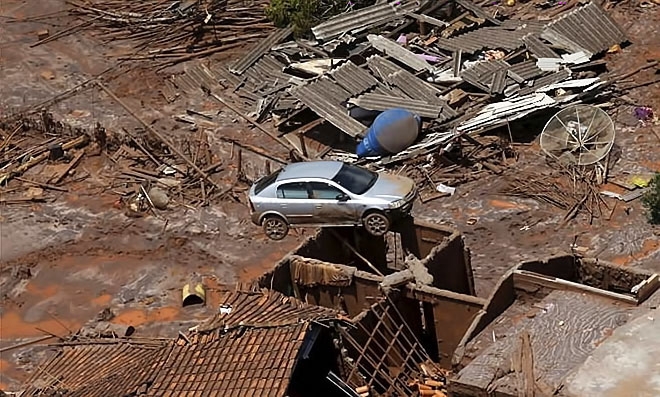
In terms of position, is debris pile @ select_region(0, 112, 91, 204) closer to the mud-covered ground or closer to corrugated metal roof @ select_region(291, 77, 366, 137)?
the mud-covered ground

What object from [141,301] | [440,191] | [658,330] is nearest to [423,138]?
[440,191]

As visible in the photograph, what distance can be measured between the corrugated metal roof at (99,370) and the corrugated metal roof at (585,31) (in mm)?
16130

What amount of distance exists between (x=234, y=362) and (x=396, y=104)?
13923 millimetres

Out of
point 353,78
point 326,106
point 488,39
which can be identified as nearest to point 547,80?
point 488,39

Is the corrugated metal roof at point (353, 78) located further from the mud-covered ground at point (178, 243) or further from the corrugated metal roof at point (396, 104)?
the mud-covered ground at point (178, 243)

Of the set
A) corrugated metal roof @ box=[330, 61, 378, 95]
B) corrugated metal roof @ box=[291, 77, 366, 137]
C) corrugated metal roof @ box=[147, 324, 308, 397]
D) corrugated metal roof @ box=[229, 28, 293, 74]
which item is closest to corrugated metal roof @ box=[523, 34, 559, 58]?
corrugated metal roof @ box=[330, 61, 378, 95]

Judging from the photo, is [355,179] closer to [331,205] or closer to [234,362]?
[331,205]

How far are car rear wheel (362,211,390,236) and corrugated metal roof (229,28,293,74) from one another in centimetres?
1269

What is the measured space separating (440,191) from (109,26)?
17626 mm

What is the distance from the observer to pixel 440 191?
25.1 meters

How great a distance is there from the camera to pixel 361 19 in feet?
105

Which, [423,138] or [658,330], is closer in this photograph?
[658,330]

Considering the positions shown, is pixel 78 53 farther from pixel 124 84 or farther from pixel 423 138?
pixel 423 138

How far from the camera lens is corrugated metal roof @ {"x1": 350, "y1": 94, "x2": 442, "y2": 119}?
27.3 m
